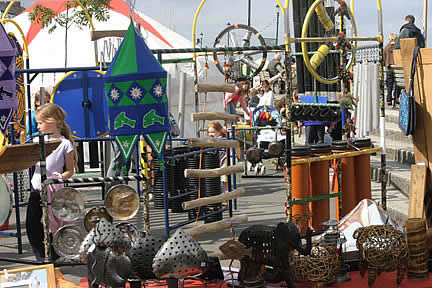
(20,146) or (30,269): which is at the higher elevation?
(20,146)

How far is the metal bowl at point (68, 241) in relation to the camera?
4.97 m

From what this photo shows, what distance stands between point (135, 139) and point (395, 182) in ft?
13.0

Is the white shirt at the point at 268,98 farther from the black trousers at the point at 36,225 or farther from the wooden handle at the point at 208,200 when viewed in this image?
the black trousers at the point at 36,225

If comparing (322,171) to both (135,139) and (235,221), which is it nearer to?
(235,221)

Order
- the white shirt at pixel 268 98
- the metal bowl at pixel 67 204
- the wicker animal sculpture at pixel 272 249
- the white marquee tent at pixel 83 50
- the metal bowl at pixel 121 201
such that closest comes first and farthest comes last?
the wicker animal sculpture at pixel 272 249 < the metal bowl at pixel 67 204 < the metal bowl at pixel 121 201 < the white shirt at pixel 268 98 < the white marquee tent at pixel 83 50

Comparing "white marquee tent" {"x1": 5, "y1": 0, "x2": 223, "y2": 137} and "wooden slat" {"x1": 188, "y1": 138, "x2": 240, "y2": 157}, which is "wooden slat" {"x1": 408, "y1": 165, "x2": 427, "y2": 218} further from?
"white marquee tent" {"x1": 5, "y1": 0, "x2": 223, "y2": 137}

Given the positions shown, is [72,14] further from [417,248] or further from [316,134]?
[417,248]

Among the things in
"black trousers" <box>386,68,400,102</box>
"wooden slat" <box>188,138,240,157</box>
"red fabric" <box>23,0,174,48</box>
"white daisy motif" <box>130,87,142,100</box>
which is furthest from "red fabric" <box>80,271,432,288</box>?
"red fabric" <box>23,0,174,48</box>

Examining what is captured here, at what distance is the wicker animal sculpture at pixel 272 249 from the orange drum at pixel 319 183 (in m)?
1.25

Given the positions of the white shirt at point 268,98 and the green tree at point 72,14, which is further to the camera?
the white shirt at point 268,98

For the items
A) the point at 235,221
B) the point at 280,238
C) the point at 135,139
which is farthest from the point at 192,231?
the point at 280,238

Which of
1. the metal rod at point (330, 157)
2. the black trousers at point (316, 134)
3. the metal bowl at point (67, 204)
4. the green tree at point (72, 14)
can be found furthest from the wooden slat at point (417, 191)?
the green tree at point (72, 14)

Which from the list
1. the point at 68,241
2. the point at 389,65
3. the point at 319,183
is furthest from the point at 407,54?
the point at 389,65

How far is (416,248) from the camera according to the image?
15.1 ft
